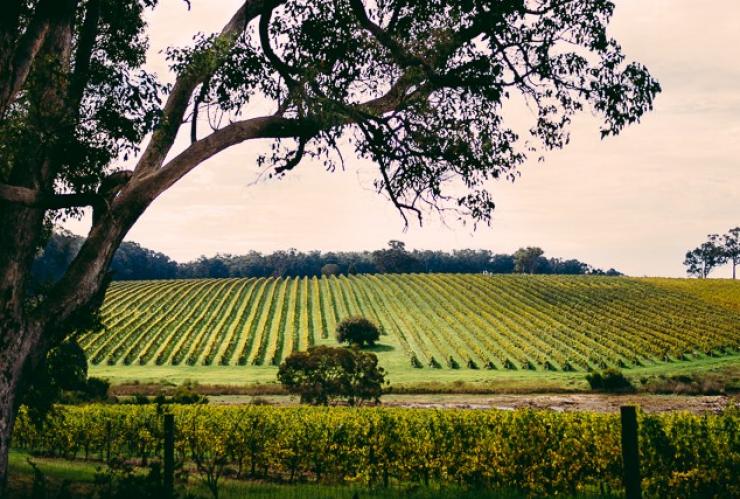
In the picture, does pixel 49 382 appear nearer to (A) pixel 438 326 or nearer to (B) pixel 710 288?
(A) pixel 438 326

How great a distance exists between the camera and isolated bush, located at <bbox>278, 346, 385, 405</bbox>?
124 ft

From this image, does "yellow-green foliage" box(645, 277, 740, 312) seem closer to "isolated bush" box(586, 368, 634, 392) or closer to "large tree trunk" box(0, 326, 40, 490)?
"isolated bush" box(586, 368, 634, 392)

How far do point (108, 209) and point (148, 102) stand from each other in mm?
1978

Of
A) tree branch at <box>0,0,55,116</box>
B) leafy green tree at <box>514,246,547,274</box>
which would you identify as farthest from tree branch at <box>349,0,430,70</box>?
leafy green tree at <box>514,246,547,274</box>

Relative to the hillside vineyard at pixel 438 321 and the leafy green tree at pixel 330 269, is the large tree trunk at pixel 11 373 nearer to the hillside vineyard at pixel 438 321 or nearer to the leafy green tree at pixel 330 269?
the hillside vineyard at pixel 438 321

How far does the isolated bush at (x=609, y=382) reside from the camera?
52719 millimetres

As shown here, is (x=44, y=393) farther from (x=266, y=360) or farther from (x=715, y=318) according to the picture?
(x=715, y=318)

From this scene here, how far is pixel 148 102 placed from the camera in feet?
37.5

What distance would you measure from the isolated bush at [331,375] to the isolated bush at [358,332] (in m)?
35.5

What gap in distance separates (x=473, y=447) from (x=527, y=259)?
152620 mm

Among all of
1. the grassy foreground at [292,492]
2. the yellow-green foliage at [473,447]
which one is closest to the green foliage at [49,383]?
the grassy foreground at [292,492]

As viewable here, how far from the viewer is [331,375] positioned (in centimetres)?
3775

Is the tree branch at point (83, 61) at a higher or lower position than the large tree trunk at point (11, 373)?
higher

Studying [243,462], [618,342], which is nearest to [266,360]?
[618,342]
